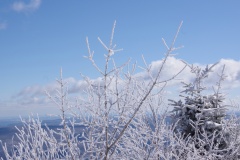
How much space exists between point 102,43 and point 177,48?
0.87 m

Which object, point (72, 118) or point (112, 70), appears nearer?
point (112, 70)

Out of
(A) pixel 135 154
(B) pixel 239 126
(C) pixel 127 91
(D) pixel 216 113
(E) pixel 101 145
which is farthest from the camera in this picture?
(D) pixel 216 113

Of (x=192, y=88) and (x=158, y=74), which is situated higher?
(x=192, y=88)

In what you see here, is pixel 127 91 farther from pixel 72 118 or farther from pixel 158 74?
pixel 72 118

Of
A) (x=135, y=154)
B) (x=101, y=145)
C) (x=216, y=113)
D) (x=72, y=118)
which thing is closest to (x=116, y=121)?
(x=101, y=145)

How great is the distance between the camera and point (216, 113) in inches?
495

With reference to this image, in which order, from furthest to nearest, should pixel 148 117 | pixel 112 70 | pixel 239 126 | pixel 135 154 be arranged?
1. pixel 239 126
2. pixel 148 117
3. pixel 135 154
4. pixel 112 70

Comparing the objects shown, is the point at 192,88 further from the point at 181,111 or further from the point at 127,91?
the point at 127,91

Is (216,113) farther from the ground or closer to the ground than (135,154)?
farther from the ground

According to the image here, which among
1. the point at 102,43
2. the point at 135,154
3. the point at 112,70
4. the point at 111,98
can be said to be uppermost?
the point at 102,43

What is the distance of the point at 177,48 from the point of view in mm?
3527

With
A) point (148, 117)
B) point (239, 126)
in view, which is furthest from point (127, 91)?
point (239, 126)

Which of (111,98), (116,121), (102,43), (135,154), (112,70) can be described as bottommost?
(135,154)

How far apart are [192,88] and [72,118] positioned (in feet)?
29.0
